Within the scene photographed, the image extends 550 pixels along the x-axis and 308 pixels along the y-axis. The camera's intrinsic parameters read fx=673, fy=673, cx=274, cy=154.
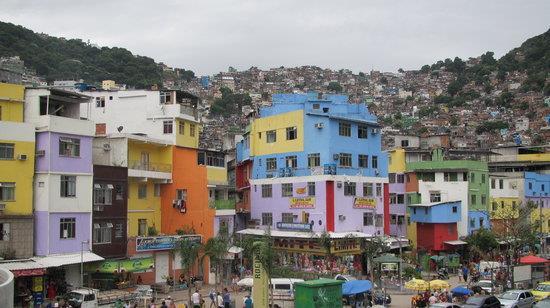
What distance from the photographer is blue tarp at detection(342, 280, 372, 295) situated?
33281 mm

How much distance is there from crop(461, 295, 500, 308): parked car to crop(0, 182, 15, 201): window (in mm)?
22317

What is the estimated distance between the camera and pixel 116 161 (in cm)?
4081

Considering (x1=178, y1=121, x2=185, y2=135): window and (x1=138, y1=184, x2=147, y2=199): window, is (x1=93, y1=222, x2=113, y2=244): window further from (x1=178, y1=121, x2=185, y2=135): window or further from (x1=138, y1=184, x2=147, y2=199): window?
(x1=178, y1=121, x2=185, y2=135): window

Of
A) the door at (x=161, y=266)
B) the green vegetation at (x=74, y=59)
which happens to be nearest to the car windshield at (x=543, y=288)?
the door at (x=161, y=266)

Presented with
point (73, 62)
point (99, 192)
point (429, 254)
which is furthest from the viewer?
point (73, 62)

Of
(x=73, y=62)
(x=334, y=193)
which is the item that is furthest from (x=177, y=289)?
(x=73, y=62)

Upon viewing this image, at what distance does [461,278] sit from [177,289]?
20461 mm

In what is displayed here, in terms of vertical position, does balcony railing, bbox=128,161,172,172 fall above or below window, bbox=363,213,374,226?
above

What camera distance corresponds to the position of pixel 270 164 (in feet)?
177

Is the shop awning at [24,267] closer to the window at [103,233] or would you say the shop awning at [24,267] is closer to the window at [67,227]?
the window at [67,227]

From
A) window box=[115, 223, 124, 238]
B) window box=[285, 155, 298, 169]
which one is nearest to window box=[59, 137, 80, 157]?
window box=[115, 223, 124, 238]

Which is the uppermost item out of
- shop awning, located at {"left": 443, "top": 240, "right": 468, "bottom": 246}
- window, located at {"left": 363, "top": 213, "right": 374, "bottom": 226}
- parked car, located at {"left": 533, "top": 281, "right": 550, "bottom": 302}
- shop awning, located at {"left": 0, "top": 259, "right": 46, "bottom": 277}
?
window, located at {"left": 363, "top": 213, "right": 374, "bottom": 226}

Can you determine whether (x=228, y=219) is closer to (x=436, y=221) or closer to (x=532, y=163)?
(x=436, y=221)

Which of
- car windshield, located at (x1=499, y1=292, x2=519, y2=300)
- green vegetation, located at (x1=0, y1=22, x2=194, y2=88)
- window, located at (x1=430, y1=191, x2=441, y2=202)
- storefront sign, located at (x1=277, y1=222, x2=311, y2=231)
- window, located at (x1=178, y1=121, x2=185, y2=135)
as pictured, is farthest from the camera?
green vegetation, located at (x1=0, y1=22, x2=194, y2=88)
